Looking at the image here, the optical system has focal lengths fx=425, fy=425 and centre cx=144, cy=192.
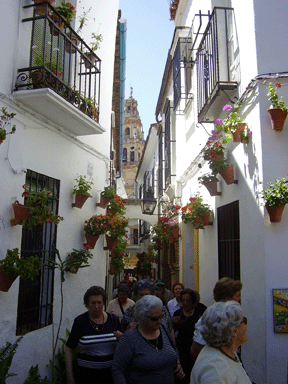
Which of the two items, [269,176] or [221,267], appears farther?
[221,267]

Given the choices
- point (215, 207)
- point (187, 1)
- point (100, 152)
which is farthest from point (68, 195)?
point (187, 1)

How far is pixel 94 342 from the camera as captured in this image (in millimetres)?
3797

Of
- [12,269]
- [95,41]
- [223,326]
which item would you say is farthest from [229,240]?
[95,41]

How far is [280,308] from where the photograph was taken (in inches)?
183

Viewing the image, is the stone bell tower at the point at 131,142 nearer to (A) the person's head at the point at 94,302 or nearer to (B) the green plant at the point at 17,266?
(B) the green plant at the point at 17,266

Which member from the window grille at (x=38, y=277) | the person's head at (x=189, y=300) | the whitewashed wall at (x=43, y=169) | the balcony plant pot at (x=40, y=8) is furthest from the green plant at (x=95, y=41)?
the person's head at (x=189, y=300)

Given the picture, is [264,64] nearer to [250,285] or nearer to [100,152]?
[250,285]

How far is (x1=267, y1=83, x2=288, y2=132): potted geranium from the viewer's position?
15.6 feet

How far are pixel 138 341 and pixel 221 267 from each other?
12.7ft

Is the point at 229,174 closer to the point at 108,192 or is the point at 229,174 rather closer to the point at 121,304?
the point at 121,304

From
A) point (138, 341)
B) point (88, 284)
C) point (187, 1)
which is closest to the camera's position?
point (138, 341)

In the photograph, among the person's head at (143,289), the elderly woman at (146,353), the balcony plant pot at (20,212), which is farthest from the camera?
the balcony plant pot at (20,212)

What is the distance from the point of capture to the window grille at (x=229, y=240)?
6.04m

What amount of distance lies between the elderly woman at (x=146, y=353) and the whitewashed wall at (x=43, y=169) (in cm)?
237
